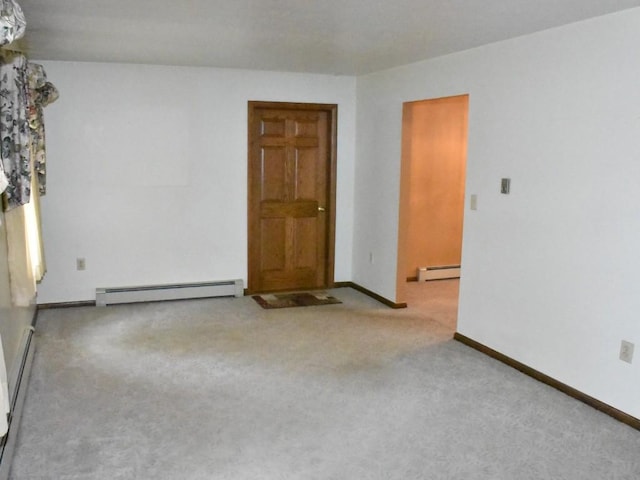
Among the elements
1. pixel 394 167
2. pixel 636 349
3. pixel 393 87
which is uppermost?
pixel 393 87

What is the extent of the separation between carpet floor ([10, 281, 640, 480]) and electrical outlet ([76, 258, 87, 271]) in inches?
23.1

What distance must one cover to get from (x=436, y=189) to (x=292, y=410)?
3.87 m

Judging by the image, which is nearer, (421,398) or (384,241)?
(421,398)

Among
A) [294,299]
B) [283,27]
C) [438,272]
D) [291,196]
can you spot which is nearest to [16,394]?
[283,27]

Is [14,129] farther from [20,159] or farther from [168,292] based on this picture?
[168,292]

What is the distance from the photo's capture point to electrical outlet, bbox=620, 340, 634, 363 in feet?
9.81

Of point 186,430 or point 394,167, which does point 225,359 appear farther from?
point 394,167

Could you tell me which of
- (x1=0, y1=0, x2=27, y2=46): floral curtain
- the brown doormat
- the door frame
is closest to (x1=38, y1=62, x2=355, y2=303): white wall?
the brown doormat

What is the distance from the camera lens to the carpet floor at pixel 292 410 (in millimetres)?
2588

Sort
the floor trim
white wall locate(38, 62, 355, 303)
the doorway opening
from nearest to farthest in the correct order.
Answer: the floor trim → white wall locate(38, 62, 355, 303) → the doorway opening

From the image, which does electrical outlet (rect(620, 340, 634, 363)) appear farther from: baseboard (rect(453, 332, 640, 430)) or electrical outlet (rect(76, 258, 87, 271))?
electrical outlet (rect(76, 258, 87, 271))

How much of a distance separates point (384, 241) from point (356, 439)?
273cm

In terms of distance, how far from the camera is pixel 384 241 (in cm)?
534

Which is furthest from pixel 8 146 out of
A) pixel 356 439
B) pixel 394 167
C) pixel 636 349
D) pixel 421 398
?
Answer: pixel 636 349
